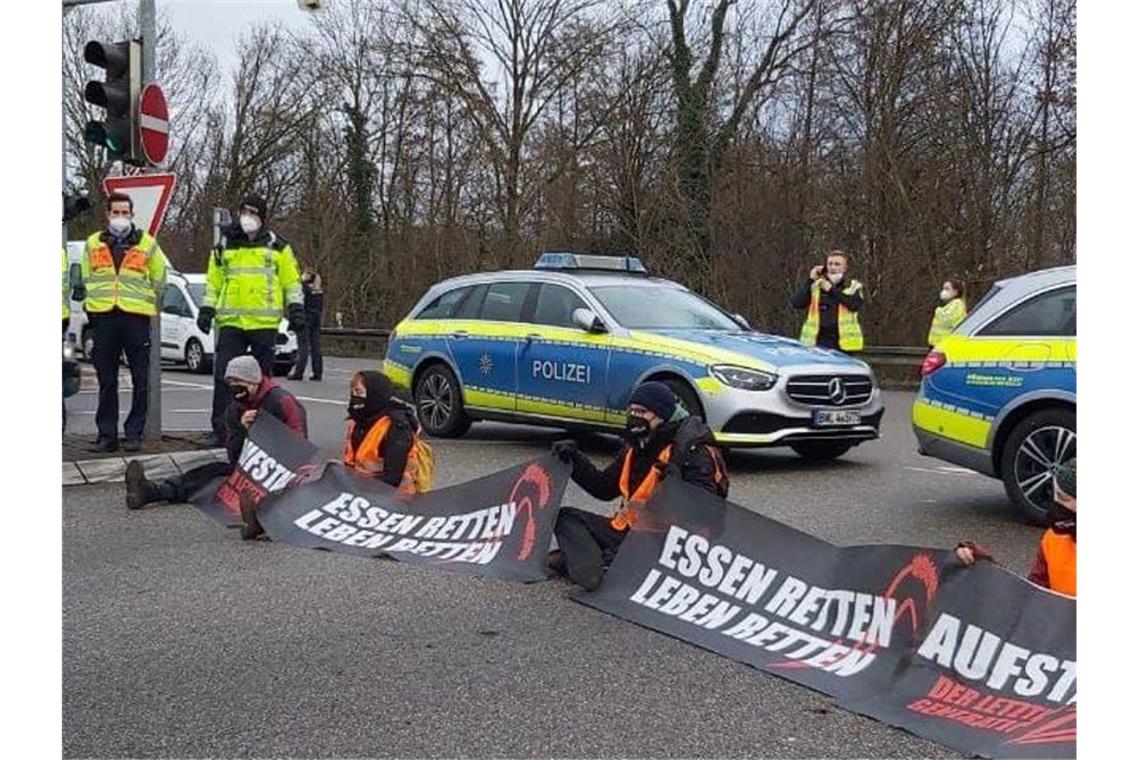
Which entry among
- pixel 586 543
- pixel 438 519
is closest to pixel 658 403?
pixel 586 543

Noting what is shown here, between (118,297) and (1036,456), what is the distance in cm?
681

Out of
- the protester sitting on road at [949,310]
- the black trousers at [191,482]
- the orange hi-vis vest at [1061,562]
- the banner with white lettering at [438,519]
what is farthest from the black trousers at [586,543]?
the protester sitting on road at [949,310]

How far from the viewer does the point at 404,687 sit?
4.69m

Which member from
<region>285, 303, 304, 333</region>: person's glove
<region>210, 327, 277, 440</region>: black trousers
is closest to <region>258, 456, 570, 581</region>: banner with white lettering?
<region>285, 303, 304, 333</region>: person's glove

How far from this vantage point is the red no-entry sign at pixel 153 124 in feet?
33.5

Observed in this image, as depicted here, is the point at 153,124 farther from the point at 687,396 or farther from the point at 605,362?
the point at 687,396

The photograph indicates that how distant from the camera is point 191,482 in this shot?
870 centimetres

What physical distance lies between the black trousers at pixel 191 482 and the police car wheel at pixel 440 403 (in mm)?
4018

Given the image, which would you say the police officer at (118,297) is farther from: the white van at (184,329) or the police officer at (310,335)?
the white van at (184,329)

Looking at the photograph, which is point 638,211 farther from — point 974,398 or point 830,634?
point 830,634

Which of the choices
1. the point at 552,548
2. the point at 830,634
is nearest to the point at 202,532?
the point at 552,548

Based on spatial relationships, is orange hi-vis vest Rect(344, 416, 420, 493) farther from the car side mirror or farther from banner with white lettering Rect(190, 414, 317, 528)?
the car side mirror

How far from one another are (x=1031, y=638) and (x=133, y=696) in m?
3.14

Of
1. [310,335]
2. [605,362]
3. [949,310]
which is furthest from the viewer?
[310,335]
